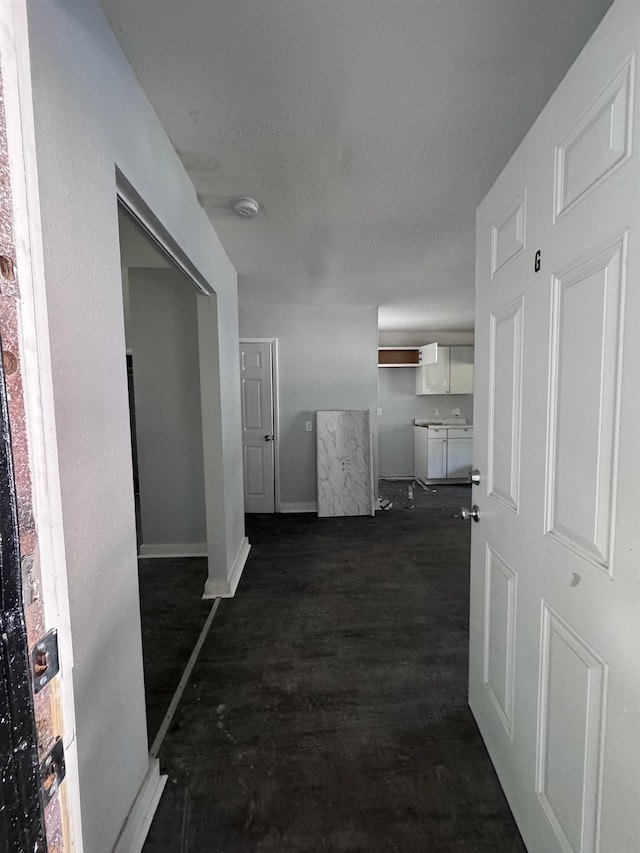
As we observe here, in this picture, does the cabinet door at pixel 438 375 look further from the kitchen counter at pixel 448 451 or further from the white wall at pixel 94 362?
the white wall at pixel 94 362

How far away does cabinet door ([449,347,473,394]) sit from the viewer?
549cm

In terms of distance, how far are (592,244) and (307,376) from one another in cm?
355

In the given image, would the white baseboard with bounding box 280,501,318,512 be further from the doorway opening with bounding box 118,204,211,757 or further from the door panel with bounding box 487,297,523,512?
the door panel with bounding box 487,297,523,512

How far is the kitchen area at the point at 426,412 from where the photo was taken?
532 cm

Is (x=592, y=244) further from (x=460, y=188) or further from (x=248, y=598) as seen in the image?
(x=248, y=598)

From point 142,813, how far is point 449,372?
5442 millimetres

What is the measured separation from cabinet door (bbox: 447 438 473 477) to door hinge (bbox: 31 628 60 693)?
5.33m

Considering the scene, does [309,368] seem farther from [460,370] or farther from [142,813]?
[142,813]

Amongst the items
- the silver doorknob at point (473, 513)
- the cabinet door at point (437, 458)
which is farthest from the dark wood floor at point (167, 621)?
the cabinet door at point (437, 458)

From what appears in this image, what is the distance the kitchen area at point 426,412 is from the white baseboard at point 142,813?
466cm

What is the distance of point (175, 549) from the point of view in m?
3.10

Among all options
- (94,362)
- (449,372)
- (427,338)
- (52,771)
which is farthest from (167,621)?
(427,338)

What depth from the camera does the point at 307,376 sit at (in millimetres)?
4223

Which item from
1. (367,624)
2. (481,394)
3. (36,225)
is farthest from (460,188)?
(367,624)
